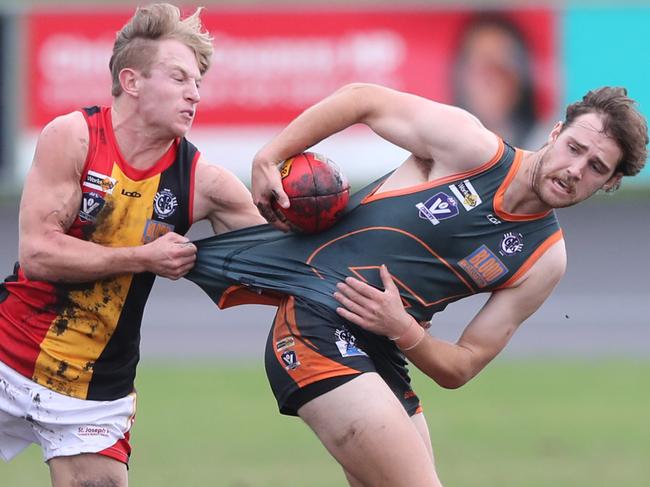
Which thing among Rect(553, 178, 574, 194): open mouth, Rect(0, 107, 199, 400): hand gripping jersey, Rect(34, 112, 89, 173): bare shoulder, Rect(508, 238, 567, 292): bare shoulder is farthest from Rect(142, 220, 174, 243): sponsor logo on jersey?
Rect(553, 178, 574, 194): open mouth

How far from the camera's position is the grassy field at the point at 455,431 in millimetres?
9578

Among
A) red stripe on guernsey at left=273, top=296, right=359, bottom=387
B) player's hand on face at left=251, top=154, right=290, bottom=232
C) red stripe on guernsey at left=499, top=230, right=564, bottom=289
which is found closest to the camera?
red stripe on guernsey at left=273, top=296, right=359, bottom=387

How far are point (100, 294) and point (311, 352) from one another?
114cm

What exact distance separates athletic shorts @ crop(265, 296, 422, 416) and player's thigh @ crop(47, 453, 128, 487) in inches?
38.3

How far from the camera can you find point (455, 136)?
5969 millimetres

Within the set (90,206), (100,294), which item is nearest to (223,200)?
(90,206)

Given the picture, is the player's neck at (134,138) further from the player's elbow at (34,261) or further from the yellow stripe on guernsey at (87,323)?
the player's elbow at (34,261)

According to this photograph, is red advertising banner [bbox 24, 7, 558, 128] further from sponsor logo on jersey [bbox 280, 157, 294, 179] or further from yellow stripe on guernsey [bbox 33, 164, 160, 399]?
sponsor logo on jersey [bbox 280, 157, 294, 179]

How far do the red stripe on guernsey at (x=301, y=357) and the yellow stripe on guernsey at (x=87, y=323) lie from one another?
2.70 ft

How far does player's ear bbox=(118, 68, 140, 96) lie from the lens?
20.2 ft

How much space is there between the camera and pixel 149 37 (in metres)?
6.16

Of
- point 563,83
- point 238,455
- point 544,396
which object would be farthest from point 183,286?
point 238,455

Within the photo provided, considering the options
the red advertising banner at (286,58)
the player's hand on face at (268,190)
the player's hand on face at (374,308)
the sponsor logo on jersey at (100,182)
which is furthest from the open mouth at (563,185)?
the red advertising banner at (286,58)

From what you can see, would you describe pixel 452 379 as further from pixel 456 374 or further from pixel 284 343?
pixel 284 343
